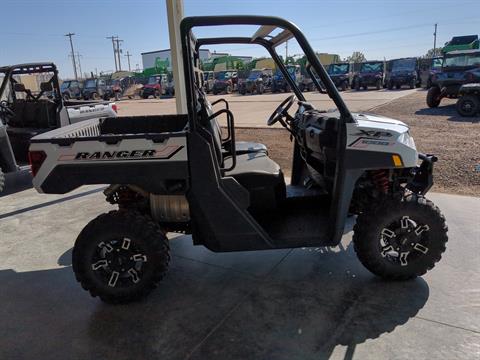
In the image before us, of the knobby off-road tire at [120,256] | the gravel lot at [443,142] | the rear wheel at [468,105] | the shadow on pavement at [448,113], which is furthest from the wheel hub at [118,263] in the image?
the rear wheel at [468,105]

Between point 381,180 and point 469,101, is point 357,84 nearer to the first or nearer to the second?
point 469,101

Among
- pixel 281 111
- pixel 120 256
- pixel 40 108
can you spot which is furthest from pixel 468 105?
pixel 120 256

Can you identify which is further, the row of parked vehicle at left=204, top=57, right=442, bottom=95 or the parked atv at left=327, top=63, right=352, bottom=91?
the parked atv at left=327, top=63, right=352, bottom=91

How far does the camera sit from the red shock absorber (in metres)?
2.99

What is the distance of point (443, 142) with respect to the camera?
795cm

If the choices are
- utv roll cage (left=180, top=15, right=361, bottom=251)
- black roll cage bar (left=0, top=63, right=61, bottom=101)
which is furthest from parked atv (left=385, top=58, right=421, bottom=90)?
utv roll cage (left=180, top=15, right=361, bottom=251)

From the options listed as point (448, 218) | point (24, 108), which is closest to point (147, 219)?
point (448, 218)

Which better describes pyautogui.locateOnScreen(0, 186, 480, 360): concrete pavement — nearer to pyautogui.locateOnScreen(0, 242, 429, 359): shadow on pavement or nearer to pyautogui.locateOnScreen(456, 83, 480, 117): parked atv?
pyautogui.locateOnScreen(0, 242, 429, 359): shadow on pavement

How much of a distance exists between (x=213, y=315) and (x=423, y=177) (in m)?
2.02

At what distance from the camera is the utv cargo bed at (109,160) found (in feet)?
8.61

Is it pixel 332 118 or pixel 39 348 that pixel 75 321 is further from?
pixel 332 118

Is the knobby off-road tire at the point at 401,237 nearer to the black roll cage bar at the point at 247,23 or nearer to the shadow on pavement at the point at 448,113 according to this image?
the black roll cage bar at the point at 247,23

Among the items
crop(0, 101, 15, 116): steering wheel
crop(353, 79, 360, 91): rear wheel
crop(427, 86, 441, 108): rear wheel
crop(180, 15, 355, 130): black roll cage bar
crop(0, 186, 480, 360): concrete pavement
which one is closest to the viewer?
crop(0, 186, 480, 360): concrete pavement

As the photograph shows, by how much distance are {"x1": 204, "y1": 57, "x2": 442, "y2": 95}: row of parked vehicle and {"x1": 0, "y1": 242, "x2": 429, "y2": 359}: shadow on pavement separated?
2099 centimetres
